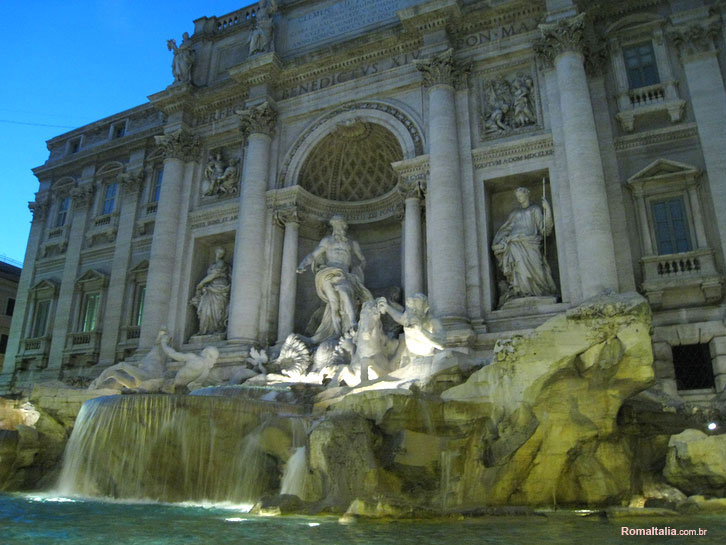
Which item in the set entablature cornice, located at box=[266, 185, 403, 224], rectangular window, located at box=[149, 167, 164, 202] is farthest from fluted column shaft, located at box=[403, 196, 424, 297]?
rectangular window, located at box=[149, 167, 164, 202]

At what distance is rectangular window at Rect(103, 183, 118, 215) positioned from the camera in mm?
25188

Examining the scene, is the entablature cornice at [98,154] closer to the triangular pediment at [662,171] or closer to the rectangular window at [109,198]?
the rectangular window at [109,198]

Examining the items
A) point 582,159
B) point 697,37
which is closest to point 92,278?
point 582,159

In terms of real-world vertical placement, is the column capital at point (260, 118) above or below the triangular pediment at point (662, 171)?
above

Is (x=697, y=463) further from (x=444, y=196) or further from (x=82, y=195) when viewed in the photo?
(x=82, y=195)

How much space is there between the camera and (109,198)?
25.4 meters

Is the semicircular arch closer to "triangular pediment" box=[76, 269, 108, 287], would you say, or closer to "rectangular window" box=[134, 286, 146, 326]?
"rectangular window" box=[134, 286, 146, 326]

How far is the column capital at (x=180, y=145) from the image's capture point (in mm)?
22078

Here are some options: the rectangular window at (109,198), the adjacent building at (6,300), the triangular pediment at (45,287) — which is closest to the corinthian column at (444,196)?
the rectangular window at (109,198)

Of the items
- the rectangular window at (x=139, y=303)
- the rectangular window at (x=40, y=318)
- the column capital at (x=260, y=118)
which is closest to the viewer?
the column capital at (x=260, y=118)

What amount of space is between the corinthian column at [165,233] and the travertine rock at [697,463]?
51.4ft

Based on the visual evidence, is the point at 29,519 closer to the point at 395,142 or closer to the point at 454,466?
the point at 454,466

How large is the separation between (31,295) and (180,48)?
39.9ft

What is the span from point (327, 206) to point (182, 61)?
8.42 meters
